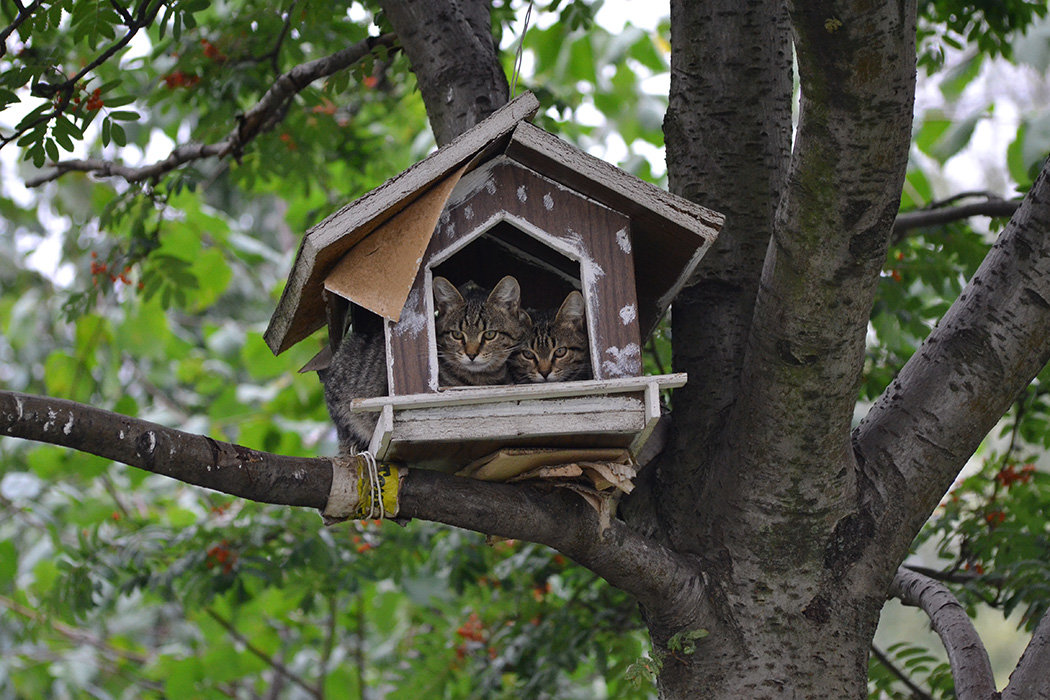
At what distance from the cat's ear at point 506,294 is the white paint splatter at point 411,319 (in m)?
0.26

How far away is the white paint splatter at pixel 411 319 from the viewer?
7.00ft

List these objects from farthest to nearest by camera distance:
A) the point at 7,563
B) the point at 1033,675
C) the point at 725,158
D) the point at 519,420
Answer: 1. the point at 7,563
2. the point at 725,158
3. the point at 1033,675
4. the point at 519,420

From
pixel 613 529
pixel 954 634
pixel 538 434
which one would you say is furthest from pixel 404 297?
pixel 954 634

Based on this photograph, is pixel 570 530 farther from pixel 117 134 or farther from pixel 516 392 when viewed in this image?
pixel 117 134

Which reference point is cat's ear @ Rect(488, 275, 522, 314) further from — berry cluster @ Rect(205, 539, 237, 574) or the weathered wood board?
berry cluster @ Rect(205, 539, 237, 574)

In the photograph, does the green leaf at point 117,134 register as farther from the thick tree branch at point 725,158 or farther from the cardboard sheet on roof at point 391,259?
the thick tree branch at point 725,158

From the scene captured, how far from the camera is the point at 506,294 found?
2.37 m

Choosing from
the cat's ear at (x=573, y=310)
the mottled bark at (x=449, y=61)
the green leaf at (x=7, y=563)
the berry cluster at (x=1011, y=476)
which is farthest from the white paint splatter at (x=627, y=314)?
the green leaf at (x=7, y=563)

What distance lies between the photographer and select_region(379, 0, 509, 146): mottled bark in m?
2.92

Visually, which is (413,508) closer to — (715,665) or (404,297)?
(404,297)

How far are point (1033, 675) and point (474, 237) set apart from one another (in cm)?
160

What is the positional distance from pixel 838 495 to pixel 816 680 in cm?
45

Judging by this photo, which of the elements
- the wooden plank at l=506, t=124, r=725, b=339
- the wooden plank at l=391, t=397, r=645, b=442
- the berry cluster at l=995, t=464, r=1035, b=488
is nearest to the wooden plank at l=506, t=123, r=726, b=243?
the wooden plank at l=506, t=124, r=725, b=339

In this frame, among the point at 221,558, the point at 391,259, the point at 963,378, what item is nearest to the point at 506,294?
the point at 391,259
